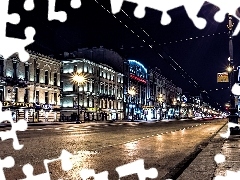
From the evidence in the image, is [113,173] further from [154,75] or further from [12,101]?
[154,75]

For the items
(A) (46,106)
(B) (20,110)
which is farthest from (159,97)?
(B) (20,110)

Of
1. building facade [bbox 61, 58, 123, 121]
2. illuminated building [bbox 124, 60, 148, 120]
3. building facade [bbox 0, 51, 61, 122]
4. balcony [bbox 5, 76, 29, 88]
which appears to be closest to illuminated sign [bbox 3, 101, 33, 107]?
building facade [bbox 0, 51, 61, 122]

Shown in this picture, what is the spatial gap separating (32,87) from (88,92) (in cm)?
1700

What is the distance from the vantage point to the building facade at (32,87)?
47094 mm

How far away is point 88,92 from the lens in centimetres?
6800

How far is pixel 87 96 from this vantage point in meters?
67.9

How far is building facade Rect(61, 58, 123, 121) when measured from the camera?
65438 millimetres

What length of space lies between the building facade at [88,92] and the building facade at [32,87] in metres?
5.15

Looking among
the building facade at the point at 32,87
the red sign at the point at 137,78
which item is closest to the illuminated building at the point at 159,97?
the red sign at the point at 137,78

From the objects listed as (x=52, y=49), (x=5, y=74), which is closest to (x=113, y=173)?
(x=5, y=74)

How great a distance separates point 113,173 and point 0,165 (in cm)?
235

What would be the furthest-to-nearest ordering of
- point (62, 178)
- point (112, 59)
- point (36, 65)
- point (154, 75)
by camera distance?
1. point (154, 75)
2. point (112, 59)
3. point (36, 65)
4. point (62, 178)

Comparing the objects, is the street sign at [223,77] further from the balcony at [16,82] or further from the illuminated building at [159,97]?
the illuminated building at [159,97]

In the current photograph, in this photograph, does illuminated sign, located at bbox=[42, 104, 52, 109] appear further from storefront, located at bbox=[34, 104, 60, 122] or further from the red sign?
the red sign
